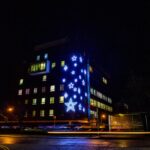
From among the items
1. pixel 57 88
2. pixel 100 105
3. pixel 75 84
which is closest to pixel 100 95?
pixel 100 105

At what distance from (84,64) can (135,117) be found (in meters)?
36.3

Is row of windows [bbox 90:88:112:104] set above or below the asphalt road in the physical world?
above

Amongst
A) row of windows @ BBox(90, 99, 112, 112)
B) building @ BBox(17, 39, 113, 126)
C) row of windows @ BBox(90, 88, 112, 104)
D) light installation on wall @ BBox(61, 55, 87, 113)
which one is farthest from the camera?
row of windows @ BBox(90, 88, 112, 104)

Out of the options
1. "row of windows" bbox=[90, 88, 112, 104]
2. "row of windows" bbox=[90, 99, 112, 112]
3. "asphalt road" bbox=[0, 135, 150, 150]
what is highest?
"row of windows" bbox=[90, 88, 112, 104]

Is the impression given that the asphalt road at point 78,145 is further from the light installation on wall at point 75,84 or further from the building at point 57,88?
the light installation on wall at point 75,84

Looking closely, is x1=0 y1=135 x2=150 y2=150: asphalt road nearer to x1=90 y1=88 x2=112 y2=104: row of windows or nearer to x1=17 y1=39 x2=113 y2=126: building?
x1=17 y1=39 x2=113 y2=126: building

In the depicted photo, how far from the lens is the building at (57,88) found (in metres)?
56.5

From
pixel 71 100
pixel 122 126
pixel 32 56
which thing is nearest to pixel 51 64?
pixel 32 56

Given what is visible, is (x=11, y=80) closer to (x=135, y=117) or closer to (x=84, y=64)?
→ (x=84, y=64)

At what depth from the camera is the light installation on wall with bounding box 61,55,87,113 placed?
55906mm

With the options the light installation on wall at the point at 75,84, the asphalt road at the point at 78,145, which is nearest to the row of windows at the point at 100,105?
the light installation on wall at the point at 75,84

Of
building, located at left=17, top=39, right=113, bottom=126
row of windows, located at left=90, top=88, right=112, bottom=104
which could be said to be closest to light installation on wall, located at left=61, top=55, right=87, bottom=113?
building, located at left=17, top=39, right=113, bottom=126

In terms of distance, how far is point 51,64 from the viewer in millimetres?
63000

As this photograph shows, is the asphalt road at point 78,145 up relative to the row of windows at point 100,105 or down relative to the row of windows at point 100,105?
down
